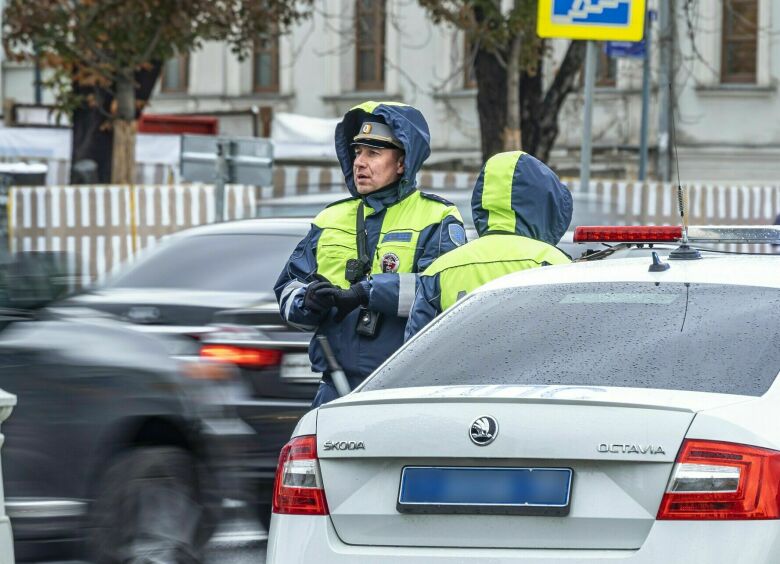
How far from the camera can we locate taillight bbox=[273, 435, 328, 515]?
13.3 ft

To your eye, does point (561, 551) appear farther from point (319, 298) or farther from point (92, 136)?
point (92, 136)

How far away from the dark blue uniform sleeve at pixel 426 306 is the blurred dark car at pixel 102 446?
3.65 feet

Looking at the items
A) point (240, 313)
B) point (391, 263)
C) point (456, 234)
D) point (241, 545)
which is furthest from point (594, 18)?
point (391, 263)

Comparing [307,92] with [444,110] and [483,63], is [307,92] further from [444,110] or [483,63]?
[483,63]

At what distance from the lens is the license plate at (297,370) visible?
7363 millimetres

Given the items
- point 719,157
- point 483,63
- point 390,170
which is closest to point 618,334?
point 390,170

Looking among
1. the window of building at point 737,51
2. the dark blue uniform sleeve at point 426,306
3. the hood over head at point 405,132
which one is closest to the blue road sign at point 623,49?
the window of building at point 737,51

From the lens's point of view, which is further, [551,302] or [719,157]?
[719,157]

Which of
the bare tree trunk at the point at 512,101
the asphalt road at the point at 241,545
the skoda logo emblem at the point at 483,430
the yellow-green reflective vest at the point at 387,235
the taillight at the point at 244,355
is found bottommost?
the asphalt road at the point at 241,545

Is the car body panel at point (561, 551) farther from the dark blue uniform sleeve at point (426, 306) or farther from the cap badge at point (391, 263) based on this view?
the cap badge at point (391, 263)

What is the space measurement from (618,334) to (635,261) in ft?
2.22

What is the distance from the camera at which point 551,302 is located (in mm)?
4438

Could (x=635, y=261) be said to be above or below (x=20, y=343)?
above

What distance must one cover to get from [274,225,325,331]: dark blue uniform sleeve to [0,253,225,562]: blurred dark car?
61 centimetres
